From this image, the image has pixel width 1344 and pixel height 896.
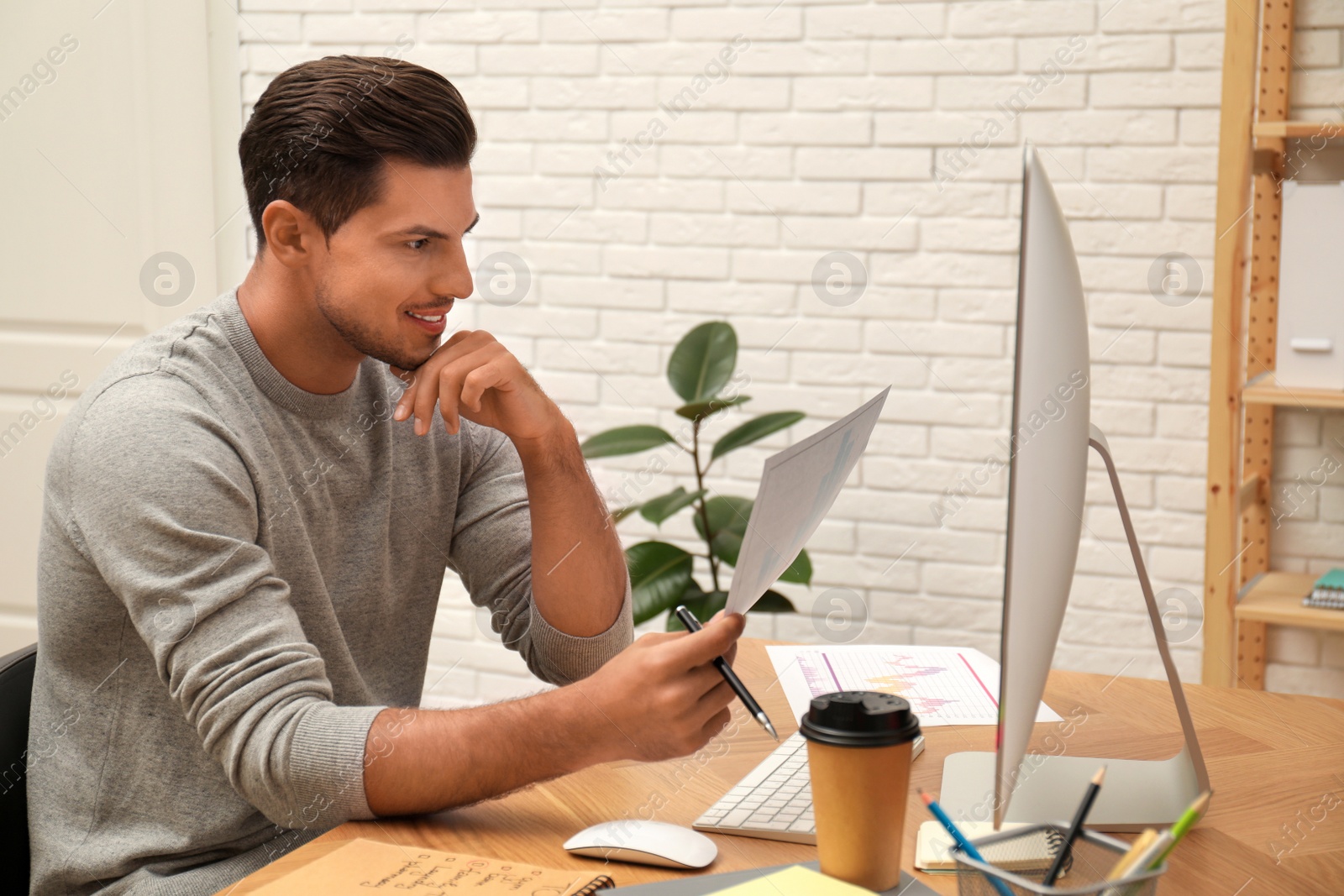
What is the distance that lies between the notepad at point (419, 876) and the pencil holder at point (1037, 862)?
0.94 ft

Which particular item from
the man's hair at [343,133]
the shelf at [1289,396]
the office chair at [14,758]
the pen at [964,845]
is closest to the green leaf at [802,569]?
the shelf at [1289,396]

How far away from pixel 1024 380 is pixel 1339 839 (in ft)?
1.85

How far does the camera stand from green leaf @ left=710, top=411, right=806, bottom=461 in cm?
227

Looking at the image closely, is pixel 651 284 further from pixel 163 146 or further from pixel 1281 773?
pixel 1281 773

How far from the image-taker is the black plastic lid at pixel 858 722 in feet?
2.61

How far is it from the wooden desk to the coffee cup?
78mm

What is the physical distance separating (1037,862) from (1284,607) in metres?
1.64

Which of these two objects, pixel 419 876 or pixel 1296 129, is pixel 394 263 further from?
pixel 1296 129

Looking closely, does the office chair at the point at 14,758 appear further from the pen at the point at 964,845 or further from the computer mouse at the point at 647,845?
the pen at the point at 964,845

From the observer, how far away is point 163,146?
282 cm

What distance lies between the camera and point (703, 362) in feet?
7.52

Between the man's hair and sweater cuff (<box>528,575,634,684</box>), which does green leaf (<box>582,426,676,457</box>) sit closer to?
sweater cuff (<box>528,575,634,684</box>)

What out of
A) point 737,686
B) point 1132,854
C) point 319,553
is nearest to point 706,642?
point 737,686

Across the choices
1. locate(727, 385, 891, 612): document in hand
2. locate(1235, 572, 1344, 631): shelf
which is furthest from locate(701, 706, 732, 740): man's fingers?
locate(1235, 572, 1344, 631): shelf
